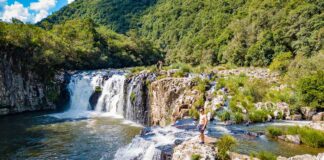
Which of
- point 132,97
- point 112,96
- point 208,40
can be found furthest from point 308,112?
point 208,40

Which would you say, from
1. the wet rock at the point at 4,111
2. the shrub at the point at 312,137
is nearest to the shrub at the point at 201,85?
the shrub at the point at 312,137

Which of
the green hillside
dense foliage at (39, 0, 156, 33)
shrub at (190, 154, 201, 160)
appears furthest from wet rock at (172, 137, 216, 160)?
dense foliage at (39, 0, 156, 33)

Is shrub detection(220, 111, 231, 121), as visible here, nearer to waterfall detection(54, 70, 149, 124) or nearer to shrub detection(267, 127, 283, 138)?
shrub detection(267, 127, 283, 138)

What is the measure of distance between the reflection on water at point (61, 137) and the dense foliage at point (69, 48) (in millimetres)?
9399

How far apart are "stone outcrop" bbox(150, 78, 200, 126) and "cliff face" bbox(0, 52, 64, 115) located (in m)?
17.3

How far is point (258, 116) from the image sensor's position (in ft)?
73.3

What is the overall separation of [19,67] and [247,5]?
227ft

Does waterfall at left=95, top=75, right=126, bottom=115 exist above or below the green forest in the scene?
below

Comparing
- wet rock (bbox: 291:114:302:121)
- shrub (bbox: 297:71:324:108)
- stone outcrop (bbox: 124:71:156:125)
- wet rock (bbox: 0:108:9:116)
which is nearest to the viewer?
wet rock (bbox: 291:114:302:121)

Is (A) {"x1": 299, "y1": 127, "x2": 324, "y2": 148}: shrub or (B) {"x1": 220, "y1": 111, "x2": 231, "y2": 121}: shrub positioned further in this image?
(B) {"x1": 220, "y1": 111, "x2": 231, "y2": 121}: shrub

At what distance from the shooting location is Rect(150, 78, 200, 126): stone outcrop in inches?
1074

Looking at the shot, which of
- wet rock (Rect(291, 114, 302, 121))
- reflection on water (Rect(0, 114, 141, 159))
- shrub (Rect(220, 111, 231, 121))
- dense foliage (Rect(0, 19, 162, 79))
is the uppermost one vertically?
dense foliage (Rect(0, 19, 162, 79))

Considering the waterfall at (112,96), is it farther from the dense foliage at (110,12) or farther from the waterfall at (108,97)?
the dense foliage at (110,12)

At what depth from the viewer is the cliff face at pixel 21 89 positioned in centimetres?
3769
